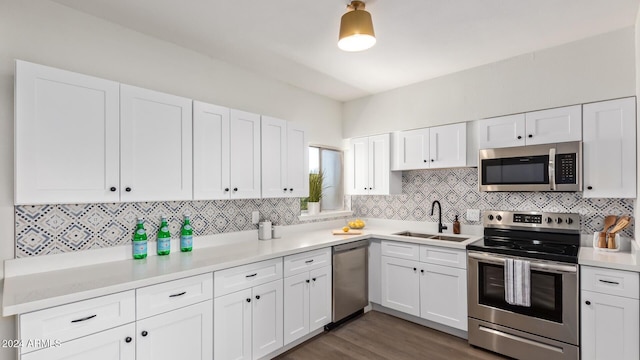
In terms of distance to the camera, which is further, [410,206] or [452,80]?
[410,206]

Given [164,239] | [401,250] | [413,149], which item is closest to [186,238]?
[164,239]

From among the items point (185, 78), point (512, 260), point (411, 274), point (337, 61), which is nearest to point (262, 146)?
point (185, 78)

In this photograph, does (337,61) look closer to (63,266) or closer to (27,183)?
(27,183)

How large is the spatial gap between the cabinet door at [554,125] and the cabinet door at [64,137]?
3.30m

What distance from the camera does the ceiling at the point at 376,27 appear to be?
205 cm

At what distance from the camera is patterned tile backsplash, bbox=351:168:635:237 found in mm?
2686

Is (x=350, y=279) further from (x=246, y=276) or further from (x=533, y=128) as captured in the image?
(x=533, y=128)

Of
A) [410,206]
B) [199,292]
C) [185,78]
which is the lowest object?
[199,292]

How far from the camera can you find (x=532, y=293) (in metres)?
2.51

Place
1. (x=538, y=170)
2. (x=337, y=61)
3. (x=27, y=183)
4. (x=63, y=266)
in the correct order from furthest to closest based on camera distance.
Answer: (x=337, y=61) → (x=538, y=170) → (x=63, y=266) → (x=27, y=183)

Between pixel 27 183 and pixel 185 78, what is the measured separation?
1.38 m

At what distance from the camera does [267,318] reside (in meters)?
2.49

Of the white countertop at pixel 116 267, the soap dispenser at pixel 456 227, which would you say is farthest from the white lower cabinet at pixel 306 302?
the soap dispenser at pixel 456 227

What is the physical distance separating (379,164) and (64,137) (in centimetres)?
302
